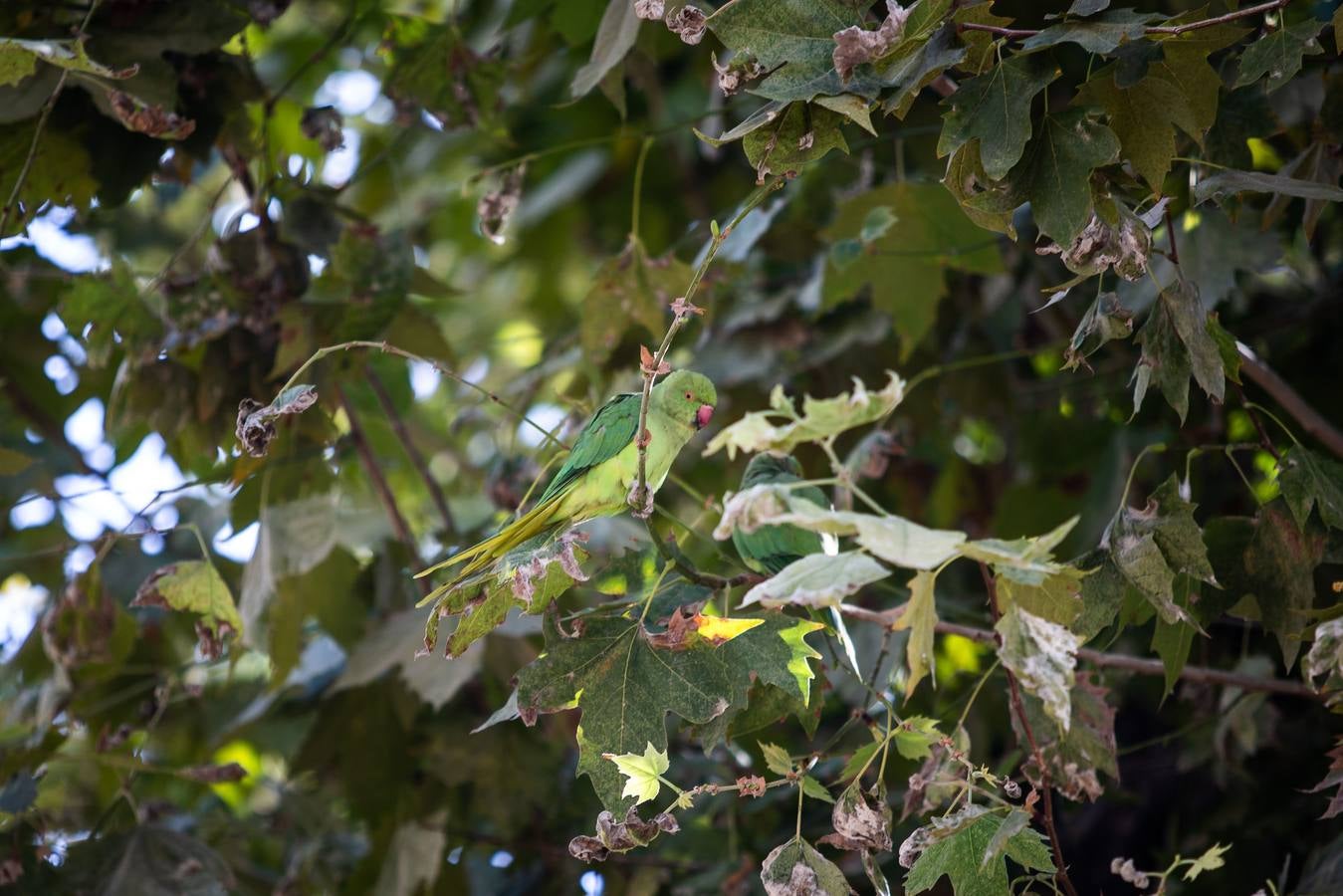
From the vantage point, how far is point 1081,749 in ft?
5.29

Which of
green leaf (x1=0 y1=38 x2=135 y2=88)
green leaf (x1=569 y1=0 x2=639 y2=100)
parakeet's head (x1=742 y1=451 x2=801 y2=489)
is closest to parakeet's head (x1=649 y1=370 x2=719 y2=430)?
parakeet's head (x1=742 y1=451 x2=801 y2=489)

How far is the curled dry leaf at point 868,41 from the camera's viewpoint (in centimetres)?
125

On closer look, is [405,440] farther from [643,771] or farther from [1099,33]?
[1099,33]

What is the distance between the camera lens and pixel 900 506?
3604mm

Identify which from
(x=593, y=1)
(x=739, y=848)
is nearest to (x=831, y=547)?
(x=739, y=848)

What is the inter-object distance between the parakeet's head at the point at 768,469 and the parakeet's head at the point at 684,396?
0.35ft

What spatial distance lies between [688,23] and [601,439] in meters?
0.53

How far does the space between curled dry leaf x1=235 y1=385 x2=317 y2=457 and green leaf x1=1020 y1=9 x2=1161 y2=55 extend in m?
0.93

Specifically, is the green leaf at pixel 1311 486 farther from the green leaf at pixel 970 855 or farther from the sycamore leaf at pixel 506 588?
the sycamore leaf at pixel 506 588

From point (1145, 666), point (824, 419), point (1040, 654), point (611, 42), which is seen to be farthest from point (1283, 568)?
point (611, 42)

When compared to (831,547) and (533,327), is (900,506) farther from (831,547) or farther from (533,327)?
(533,327)

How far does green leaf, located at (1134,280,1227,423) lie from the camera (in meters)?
1.42

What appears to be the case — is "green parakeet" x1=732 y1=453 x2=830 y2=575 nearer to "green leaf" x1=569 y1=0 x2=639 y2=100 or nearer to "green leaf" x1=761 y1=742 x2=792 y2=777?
"green leaf" x1=761 y1=742 x2=792 y2=777

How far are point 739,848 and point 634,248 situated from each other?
49.8 inches
